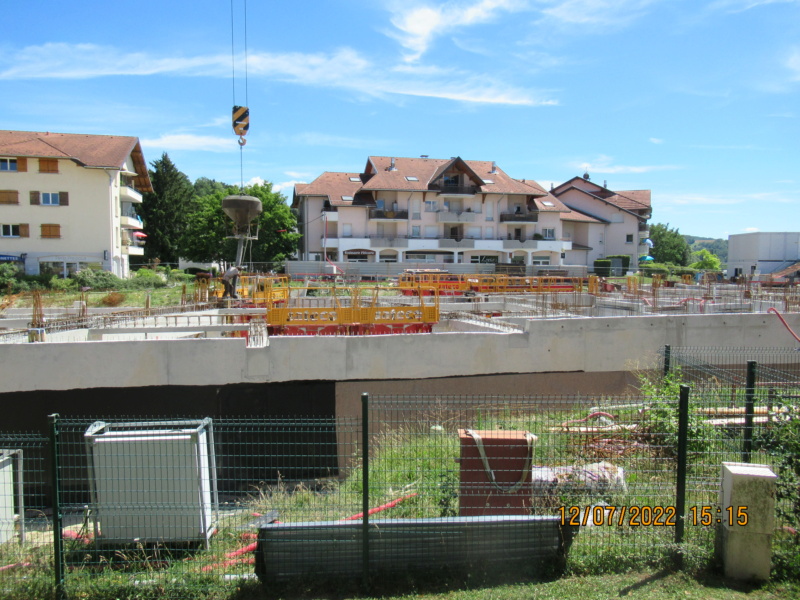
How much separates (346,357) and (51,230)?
1356 inches

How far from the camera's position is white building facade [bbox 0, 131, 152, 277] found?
3703cm

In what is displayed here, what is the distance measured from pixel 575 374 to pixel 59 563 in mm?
10801

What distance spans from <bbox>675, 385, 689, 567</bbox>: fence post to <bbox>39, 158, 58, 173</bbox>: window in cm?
4218

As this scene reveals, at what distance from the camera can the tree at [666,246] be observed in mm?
85250

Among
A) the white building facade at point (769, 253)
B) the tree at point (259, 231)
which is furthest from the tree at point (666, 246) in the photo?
the tree at point (259, 231)

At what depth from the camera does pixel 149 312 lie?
17.7 m

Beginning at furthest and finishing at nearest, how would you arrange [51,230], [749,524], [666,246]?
[666,246]
[51,230]
[749,524]

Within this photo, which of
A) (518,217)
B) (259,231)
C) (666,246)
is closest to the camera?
(259,231)

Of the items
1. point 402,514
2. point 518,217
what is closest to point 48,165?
point 518,217

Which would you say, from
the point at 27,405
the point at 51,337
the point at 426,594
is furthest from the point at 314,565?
the point at 51,337

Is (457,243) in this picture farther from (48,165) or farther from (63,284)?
(48,165)

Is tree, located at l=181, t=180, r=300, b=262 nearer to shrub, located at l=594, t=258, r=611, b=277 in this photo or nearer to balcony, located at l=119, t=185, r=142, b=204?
balcony, located at l=119, t=185, r=142, b=204

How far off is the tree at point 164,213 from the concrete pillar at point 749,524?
188 ft

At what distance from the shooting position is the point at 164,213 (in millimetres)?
56906
